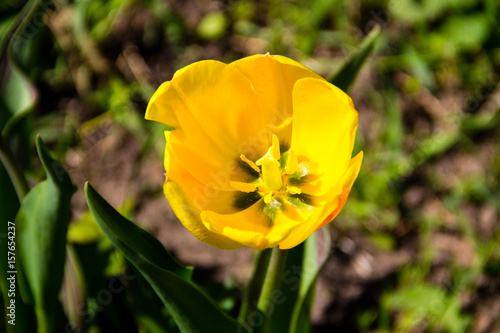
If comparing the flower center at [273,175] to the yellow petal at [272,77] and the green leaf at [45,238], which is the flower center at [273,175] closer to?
the yellow petal at [272,77]

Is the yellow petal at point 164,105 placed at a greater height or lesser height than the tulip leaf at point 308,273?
greater

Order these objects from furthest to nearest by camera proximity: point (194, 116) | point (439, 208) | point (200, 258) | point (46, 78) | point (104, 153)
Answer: point (46, 78), point (104, 153), point (439, 208), point (200, 258), point (194, 116)

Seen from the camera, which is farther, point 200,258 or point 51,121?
point 51,121

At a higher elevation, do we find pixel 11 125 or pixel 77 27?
pixel 11 125

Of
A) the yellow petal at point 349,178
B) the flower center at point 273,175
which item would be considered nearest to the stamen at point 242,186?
the flower center at point 273,175

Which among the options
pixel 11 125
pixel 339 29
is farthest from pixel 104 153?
pixel 339 29

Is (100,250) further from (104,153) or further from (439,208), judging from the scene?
(439,208)

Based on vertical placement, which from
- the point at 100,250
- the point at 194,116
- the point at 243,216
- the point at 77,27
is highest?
the point at 194,116
